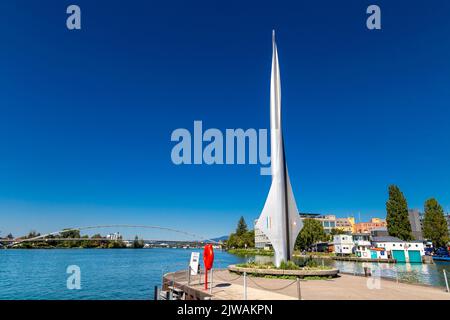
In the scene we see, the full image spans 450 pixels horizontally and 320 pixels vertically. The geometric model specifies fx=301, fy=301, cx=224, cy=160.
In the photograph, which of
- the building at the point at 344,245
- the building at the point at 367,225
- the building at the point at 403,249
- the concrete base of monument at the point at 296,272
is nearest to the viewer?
the concrete base of monument at the point at 296,272

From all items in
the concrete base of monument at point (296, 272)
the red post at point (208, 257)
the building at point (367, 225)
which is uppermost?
the building at point (367, 225)

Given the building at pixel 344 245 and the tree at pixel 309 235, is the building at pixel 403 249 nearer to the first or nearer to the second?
the building at pixel 344 245

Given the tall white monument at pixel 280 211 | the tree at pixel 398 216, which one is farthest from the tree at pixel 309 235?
the tall white monument at pixel 280 211

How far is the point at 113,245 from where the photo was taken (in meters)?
195

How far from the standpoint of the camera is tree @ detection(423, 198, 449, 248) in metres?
83.5

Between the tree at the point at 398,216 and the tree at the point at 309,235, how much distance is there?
86.3 feet

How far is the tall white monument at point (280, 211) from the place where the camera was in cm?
2705

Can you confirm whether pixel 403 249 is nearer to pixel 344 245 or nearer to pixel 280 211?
pixel 344 245

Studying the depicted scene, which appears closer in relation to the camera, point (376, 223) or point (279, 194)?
point (279, 194)

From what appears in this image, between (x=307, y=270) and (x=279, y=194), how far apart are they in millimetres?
7625
